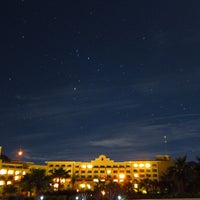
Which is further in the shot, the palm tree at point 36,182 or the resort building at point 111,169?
the resort building at point 111,169

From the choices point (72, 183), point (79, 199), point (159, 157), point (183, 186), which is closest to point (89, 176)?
point (72, 183)

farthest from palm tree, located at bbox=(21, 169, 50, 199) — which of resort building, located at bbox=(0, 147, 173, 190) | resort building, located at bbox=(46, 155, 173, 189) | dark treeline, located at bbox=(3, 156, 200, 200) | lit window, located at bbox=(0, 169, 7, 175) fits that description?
resort building, located at bbox=(46, 155, 173, 189)

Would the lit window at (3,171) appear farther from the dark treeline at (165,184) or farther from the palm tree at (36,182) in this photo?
the palm tree at (36,182)

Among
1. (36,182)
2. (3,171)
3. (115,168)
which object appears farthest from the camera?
(115,168)

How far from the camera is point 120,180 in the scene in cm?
12269

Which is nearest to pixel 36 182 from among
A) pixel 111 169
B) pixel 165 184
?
pixel 165 184

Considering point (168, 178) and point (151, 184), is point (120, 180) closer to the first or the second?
point (151, 184)

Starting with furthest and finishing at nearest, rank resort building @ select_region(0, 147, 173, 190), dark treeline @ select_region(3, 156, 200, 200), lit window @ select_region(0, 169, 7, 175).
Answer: resort building @ select_region(0, 147, 173, 190) < lit window @ select_region(0, 169, 7, 175) < dark treeline @ select_region(3, 156, 200, 200)

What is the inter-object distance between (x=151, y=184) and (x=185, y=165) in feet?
71.1

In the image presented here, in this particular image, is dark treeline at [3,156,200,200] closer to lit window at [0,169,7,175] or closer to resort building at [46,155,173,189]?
lit window at [0,169,7,175]

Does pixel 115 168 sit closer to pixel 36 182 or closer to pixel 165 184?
pixel 165 184

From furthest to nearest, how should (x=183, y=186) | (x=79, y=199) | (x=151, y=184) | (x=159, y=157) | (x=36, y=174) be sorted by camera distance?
(x=159, y=157)
(x=151, y=184)
(x=183, y=186)
(x=36, y=174)
(x=79, y=199)

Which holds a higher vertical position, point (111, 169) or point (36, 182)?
point (111, 169)

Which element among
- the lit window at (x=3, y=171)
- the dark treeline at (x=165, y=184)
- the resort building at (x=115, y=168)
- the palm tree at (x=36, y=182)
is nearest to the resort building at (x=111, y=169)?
the resort building at (x=115, y=168)
